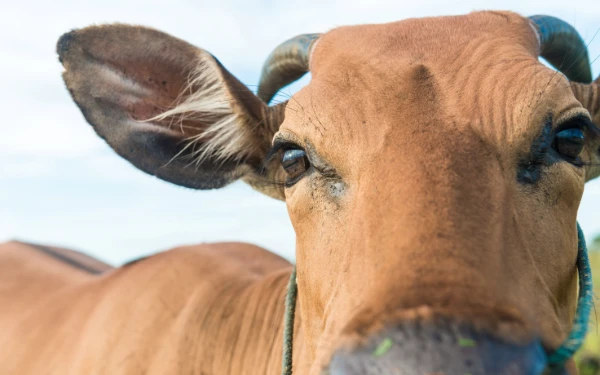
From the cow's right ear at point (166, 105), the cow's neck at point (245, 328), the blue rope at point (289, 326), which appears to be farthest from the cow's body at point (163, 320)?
the cow's right ear at point (166, 105)

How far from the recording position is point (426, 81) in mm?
2697

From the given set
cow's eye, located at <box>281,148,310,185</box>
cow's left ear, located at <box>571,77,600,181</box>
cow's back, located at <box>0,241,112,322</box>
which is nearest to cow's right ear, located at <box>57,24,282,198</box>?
cow's eye, located at <box>281,148,310,185</box>

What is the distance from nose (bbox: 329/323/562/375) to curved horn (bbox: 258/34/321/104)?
8.04 feet

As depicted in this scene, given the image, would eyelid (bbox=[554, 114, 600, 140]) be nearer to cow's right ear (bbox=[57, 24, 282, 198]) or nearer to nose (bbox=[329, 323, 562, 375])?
nose (bbox=[329, 323, 562, 375])

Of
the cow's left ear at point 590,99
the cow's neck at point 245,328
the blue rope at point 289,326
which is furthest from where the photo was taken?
the cow's neck at point 245,328

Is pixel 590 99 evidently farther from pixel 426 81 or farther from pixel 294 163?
pixel 294 163

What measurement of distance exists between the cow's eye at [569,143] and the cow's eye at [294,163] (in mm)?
1165

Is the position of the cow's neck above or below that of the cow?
below

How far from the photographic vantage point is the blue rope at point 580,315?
2.00 meters

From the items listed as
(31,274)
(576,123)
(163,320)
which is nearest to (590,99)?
(576,123)

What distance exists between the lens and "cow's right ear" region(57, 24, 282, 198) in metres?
3.72

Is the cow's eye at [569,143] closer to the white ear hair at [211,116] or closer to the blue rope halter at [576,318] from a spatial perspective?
the blue rope halter at [576,318]

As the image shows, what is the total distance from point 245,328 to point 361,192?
6.85ft

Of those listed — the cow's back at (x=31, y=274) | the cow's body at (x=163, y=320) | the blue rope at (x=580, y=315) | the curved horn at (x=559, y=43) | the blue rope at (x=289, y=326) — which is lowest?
the cow's back at (x=31, y=274)
